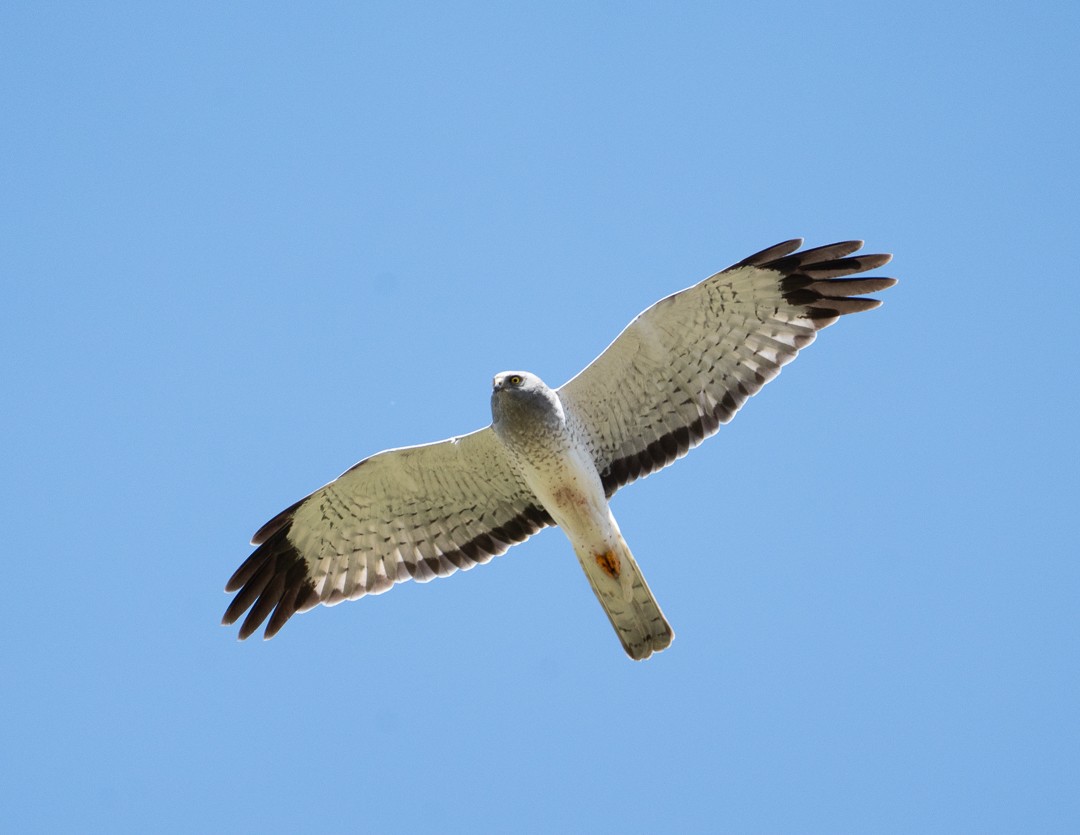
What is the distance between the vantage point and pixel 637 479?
35.7ft

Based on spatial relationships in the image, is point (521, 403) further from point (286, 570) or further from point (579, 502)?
point (286, 570)

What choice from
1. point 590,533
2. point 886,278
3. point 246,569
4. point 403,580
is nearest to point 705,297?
point 886,278

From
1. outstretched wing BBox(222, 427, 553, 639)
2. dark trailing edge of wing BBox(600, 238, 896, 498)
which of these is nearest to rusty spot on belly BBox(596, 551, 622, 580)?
dark trailing edge of wing BBox(600, 238, 896, 498)

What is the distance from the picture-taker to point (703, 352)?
35.1 ft

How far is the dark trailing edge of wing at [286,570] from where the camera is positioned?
11.1 meters

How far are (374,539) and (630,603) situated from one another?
2.31 m

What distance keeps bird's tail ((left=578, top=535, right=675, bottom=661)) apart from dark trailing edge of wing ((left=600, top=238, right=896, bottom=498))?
87cm

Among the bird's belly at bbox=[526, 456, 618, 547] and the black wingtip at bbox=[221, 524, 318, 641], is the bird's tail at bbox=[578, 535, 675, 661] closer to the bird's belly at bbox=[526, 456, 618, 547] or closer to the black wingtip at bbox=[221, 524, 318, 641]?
the bird's belly at bbox=[526, 456, 618, 547]

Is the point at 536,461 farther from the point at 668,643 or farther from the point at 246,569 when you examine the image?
the point at 246,569

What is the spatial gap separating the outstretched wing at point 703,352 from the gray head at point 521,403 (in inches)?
23.7

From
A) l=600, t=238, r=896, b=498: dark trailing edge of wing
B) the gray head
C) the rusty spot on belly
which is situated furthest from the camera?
l=600, t=238, r=896, b=498: dark trailing edge of wing

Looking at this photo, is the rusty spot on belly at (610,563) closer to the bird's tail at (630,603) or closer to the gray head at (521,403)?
the bird's tail at (630,603)

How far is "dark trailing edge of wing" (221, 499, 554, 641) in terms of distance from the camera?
11102mm

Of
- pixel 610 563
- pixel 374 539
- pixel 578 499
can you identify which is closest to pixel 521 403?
pixel 578 499
